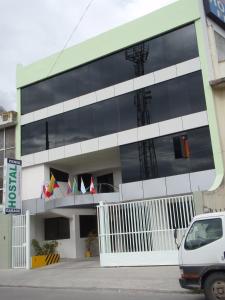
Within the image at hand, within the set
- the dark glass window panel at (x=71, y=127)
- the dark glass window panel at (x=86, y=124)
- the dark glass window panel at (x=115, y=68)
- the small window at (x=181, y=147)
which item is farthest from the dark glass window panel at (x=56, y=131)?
the small window at (x=181, y=147)

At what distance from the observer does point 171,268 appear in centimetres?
1469

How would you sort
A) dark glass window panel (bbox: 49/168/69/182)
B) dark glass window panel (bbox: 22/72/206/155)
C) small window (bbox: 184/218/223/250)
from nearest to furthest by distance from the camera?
small window (bbox: 184/218/223/250)
dark glass window panel (bbox: 22/72/206/155)
dark glass window panel (bbox: 49/168/69/182)

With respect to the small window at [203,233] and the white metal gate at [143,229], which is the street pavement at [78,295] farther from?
the white metal gate at [143,229]

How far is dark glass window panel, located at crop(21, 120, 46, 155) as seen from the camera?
25000 millimetres

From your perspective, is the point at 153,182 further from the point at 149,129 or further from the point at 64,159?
the point at 64,159

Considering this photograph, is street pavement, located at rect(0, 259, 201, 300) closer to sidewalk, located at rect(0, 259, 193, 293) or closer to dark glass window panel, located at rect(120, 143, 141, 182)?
sidewalk, located at rect(0, 259, 193, 293)

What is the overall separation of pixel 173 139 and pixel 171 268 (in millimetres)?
7451

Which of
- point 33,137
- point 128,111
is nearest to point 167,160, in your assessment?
point 128,111

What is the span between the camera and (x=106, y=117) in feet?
A: 74.1

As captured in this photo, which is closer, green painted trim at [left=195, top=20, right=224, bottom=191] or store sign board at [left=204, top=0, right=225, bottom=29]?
green painted trim at [left=195, top=20, right=224, bottom=191]

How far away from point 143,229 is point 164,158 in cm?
484

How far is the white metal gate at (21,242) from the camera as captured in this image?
19470mm

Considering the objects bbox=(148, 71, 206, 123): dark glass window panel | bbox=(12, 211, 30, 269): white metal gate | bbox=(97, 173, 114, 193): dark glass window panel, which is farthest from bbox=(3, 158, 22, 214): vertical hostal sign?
bbox=(148, 71, 206, 123): dark glass window panel

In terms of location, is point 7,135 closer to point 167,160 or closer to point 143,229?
point 167,160
